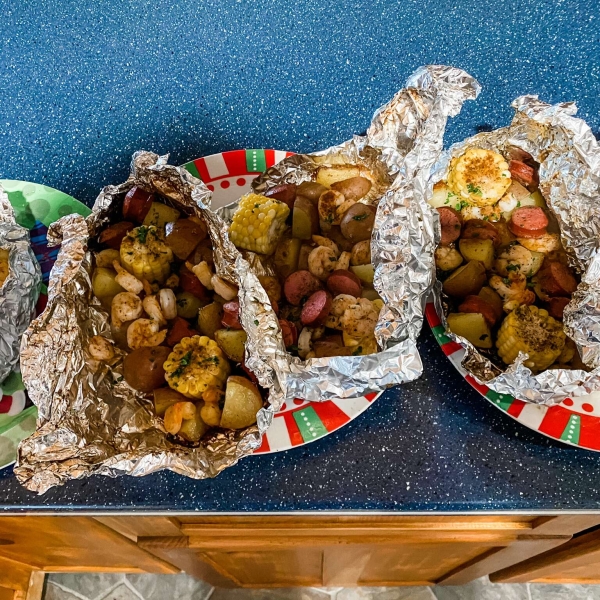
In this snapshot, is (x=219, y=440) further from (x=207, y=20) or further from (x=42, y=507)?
(x=207, y=20)

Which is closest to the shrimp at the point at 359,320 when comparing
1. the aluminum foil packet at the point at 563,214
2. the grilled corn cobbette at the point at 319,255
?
the grilled corn cobbette at the point at 319,255

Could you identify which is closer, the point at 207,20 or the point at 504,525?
the point at 504,525

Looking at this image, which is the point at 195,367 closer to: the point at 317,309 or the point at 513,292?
the point at 317,309

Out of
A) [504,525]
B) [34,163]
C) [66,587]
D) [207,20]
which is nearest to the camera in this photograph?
[504,525]

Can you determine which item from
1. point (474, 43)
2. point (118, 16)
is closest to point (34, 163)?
point (118, 16)

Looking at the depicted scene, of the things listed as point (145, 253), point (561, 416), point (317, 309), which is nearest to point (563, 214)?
point (561, 416)

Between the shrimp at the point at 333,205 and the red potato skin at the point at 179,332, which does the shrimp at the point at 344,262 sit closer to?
the shrimp at the point at 333,205
